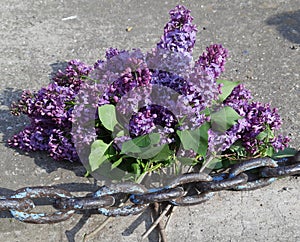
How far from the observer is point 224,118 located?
1.97 m

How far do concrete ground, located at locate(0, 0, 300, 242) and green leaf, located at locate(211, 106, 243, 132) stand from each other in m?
0.28

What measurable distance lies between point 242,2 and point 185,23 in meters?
1.43

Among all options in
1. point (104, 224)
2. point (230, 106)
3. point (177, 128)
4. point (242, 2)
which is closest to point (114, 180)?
point (104, 224)

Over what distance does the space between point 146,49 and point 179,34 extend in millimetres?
964

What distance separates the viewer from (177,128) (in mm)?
1942

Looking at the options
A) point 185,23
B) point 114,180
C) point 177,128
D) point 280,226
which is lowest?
point 280,226

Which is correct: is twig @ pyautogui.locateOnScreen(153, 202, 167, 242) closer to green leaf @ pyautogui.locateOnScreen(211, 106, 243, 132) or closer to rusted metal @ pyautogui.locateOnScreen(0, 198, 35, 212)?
green leaf @ pyautogui.locateOnScreen(211, 106, 243, 132)

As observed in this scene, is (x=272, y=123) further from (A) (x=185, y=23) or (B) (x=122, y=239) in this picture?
(B) (x=122, y=239)

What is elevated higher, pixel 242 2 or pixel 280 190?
pixel 242 2

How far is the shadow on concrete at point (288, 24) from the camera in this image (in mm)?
3014

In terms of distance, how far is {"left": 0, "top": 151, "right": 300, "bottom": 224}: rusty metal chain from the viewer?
1.68m

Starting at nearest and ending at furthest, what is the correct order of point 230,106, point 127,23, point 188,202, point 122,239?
point 188,202, point 122,239, point 230,106, point 127,23

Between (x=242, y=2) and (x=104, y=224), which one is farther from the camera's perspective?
(x=242, y=2)

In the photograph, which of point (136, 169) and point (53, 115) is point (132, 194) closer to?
point (136, 169)
